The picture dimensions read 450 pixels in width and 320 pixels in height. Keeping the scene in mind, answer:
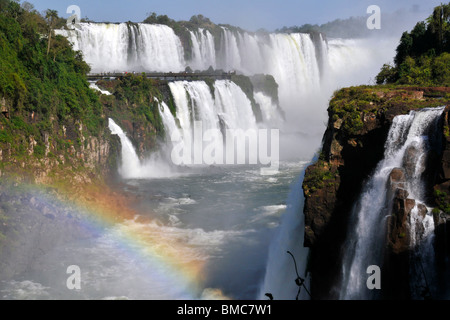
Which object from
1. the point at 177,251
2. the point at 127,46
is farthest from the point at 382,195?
the point at 127,46

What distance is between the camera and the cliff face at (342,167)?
10938 millimetres

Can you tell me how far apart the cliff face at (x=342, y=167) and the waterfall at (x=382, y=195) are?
2.38 feet

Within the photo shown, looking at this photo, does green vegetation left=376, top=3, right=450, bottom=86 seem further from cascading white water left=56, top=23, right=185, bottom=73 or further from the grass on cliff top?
cascading white water left=56, top=23, right=185, bottom=73

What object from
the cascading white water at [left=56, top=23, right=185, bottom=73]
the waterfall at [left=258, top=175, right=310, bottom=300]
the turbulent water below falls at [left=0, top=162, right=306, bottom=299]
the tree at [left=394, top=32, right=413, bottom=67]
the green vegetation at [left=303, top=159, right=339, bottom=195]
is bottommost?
the turbulent water below falls at [left=0, top=162, right=306, bottom=299]

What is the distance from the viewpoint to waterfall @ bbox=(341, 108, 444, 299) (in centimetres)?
906

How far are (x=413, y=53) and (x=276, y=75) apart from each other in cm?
3812

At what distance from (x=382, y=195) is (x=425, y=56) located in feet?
42.2

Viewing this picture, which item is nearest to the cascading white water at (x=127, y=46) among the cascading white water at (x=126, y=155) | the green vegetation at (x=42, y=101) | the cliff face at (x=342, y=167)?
the green vegetation at (x=42, y=101)

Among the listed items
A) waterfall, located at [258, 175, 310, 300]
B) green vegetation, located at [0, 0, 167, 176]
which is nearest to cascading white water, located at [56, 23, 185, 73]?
green vegetation, located at [0, 0, 167, 176]

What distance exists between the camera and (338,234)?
35.8ft

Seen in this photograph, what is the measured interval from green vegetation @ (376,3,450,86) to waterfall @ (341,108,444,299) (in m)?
7.09

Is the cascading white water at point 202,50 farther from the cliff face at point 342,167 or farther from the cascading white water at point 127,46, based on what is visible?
the cliff face at point 342,167

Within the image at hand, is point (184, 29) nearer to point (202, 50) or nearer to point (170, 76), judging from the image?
point (202, 50)

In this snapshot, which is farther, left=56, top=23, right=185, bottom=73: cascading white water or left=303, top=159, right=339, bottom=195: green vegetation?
left=56, top=23, right=185, bottom=73: cascading white water
